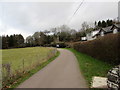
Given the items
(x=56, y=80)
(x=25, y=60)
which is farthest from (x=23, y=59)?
(x=25, y=60)

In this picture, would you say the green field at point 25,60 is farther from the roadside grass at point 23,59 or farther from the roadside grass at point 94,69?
the roadside grass at point 94,69

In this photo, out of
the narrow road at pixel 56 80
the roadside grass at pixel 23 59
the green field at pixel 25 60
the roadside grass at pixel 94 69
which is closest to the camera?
the narrow road at pixel 56 80

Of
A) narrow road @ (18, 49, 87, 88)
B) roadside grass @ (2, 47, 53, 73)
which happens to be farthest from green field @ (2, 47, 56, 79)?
narrow road @ (18, 49, 87, 88)

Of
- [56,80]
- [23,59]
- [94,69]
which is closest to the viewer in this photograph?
[56,80]

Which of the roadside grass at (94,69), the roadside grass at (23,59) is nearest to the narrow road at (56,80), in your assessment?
the roadside grass at (94,69)

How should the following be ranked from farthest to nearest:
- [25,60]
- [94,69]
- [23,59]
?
[25,60], [23,59], [94,69]

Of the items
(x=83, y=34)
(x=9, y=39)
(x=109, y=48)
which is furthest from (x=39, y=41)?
(x=109, y=48)

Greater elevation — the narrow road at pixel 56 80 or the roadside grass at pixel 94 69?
the roadside grass at pixel 94 69

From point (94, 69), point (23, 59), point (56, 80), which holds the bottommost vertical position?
point (56, 80)

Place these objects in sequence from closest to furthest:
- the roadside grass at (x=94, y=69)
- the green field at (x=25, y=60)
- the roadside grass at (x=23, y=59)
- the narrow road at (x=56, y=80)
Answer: the narrow road at (x=56, y=80) < the roadside grass at (x=94, y=69) < the green field at (x=25, y=60) < the roadside grass at (x=23, y=59)

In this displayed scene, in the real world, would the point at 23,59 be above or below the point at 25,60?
above

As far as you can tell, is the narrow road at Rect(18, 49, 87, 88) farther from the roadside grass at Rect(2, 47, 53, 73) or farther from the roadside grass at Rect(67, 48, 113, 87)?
the roadside grass at Rect(2, 47, 53, 73)

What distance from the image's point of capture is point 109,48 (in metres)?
9.08

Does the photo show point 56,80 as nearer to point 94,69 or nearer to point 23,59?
point 94,69
